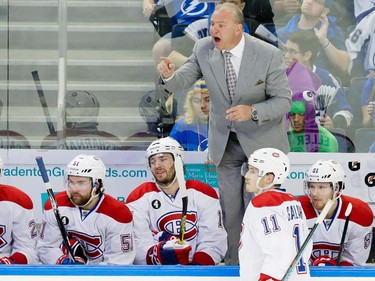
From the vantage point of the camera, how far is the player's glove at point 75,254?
19.6ft

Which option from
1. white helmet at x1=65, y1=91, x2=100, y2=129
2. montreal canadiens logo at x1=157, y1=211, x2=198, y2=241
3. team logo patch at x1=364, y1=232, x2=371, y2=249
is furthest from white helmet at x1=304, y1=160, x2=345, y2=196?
white helmet at x1=65, y1=91, x2=100, y2=129

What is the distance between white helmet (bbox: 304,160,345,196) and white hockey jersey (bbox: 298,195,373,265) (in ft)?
0.44

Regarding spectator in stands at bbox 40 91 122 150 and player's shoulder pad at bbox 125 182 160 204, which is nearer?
player's shoulder pad at bbox 125 182 160 204

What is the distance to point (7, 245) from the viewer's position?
20.3 feet

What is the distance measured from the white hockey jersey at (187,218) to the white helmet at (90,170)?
25cm

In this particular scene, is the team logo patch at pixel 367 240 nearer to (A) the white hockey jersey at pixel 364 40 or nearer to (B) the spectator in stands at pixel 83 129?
(A) the white hockey jersey at pixel 364 40

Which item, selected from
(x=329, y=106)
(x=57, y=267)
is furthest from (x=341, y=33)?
(x=57, y=267)

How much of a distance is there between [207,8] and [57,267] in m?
2.29

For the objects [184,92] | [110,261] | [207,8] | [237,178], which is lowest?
[110,261]

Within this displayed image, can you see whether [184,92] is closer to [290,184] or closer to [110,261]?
[290,184]

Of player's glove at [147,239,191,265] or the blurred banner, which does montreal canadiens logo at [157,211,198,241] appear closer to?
player's glove at [147,239,191,265]

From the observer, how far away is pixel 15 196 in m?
6.32

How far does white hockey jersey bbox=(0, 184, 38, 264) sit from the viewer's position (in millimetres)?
6148

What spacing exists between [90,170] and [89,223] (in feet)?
0.86
